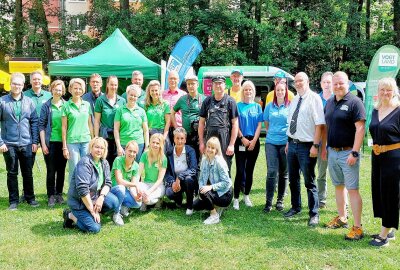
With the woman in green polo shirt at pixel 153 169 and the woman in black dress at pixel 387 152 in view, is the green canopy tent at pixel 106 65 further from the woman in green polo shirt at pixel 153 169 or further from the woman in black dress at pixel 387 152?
the woman in black dress at pixel 387 152

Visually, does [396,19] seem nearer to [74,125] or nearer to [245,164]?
[245,164]

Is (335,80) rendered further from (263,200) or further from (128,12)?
(128,12)

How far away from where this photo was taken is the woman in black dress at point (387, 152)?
395 cm

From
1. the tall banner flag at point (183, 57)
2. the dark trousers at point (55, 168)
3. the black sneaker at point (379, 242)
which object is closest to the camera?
the black sneaker at point (379, 242)

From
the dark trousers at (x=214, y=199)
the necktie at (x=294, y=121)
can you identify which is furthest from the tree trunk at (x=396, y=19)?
the dark trousers at (x=214, y=199)

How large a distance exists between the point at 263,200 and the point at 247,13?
14485 mm

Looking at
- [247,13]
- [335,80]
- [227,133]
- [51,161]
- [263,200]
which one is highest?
[247,13]

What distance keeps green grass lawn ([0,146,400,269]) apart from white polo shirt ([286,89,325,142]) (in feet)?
3.44

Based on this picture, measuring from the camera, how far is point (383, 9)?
20.7 meters

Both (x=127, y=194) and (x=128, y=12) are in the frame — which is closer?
(x=127, y=194)

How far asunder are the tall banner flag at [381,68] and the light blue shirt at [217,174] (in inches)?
254

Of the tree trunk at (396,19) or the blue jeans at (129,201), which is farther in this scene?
the tree trunk at (396,19)

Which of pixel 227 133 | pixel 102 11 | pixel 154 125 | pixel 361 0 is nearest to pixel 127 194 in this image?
pixel 154 125

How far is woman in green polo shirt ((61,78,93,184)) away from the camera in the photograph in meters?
5.38
